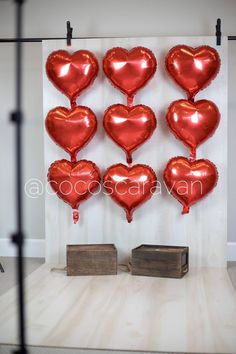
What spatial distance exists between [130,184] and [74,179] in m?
0.37

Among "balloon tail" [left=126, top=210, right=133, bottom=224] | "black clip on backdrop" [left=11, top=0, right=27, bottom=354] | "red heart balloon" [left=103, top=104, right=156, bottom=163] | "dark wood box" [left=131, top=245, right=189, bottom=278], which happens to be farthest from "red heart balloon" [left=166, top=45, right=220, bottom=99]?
"black clip on backdrop" [left=11, top=0, right=27, bottom=354]

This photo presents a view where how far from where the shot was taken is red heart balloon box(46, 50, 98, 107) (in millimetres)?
3135

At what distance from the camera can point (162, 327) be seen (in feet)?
7.13

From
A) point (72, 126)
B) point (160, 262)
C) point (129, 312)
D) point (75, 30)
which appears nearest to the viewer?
point (129, 312)

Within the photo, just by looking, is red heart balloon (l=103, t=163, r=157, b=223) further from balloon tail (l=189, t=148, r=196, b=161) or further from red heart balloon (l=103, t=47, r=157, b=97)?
red heart balloon (l=103, t=47, r=157, b=97)

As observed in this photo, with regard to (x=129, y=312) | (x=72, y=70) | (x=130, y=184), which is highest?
(x=72, y=70)

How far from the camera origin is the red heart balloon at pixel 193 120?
3.04 m

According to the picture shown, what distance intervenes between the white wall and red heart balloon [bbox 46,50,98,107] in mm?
555

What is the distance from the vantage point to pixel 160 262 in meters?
3.00

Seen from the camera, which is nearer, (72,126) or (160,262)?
(160,262)

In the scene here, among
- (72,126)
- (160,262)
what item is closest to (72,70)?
(72,126)

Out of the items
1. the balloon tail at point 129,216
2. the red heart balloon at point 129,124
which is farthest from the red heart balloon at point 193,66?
the balloon tail at point 129,216

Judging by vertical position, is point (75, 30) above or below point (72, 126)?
above

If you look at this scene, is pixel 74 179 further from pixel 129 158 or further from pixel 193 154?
pixel 193 154
